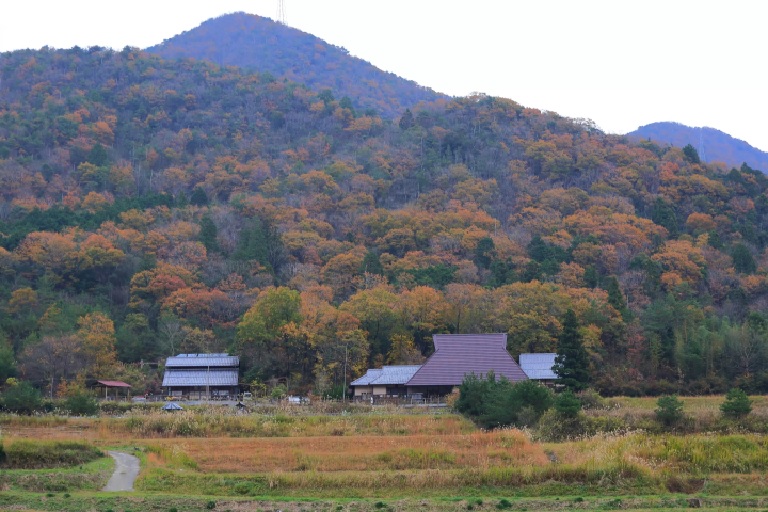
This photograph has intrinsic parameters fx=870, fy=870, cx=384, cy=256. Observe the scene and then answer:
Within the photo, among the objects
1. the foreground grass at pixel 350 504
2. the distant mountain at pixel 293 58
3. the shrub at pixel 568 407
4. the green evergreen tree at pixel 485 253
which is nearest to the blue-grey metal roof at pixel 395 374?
the shrub at pixel 568 407

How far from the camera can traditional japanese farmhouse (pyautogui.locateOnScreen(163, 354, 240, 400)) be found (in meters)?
49.3

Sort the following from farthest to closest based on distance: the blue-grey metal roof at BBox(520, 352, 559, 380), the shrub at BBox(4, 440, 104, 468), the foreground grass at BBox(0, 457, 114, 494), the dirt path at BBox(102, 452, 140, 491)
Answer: the blue-grey metal roof at BBox(520, 352, 559, 380)
the shrub at BBox(4, 440, 104, 468)
the dirt path at BBox(102, 452, 140, 491)
the foreground grass at BBox(0, 457, 114, 494)

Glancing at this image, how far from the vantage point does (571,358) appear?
138 ft

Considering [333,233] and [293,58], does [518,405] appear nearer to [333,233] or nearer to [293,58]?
[333,233]

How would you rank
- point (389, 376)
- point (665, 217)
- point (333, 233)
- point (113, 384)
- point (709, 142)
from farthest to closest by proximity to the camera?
point (709, 142) < point (333, 233) < point (665, 217) < point (389, 376) < point (113, 384)

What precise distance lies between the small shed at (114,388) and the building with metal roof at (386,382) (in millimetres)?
Result: 12219

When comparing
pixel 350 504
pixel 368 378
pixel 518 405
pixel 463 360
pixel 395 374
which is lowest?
pixel 350 504

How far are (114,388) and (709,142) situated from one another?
402 feet

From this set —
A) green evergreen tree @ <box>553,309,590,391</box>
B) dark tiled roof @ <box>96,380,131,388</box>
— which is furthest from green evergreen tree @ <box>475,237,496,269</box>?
dark tiled roof @ <box>96,380,131,388</box>

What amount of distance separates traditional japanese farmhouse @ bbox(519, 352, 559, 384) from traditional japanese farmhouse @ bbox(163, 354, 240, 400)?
16.5 metres

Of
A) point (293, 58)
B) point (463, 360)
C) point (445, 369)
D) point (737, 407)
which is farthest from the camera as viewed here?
point (293, 58)

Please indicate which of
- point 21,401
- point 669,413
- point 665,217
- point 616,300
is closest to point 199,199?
point 665,217

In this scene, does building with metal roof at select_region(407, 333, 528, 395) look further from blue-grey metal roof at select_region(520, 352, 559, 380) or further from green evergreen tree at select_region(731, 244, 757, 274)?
green evergreen tree at select_region(731, 244, 757, 274)

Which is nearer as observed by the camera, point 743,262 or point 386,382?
point 386,382
